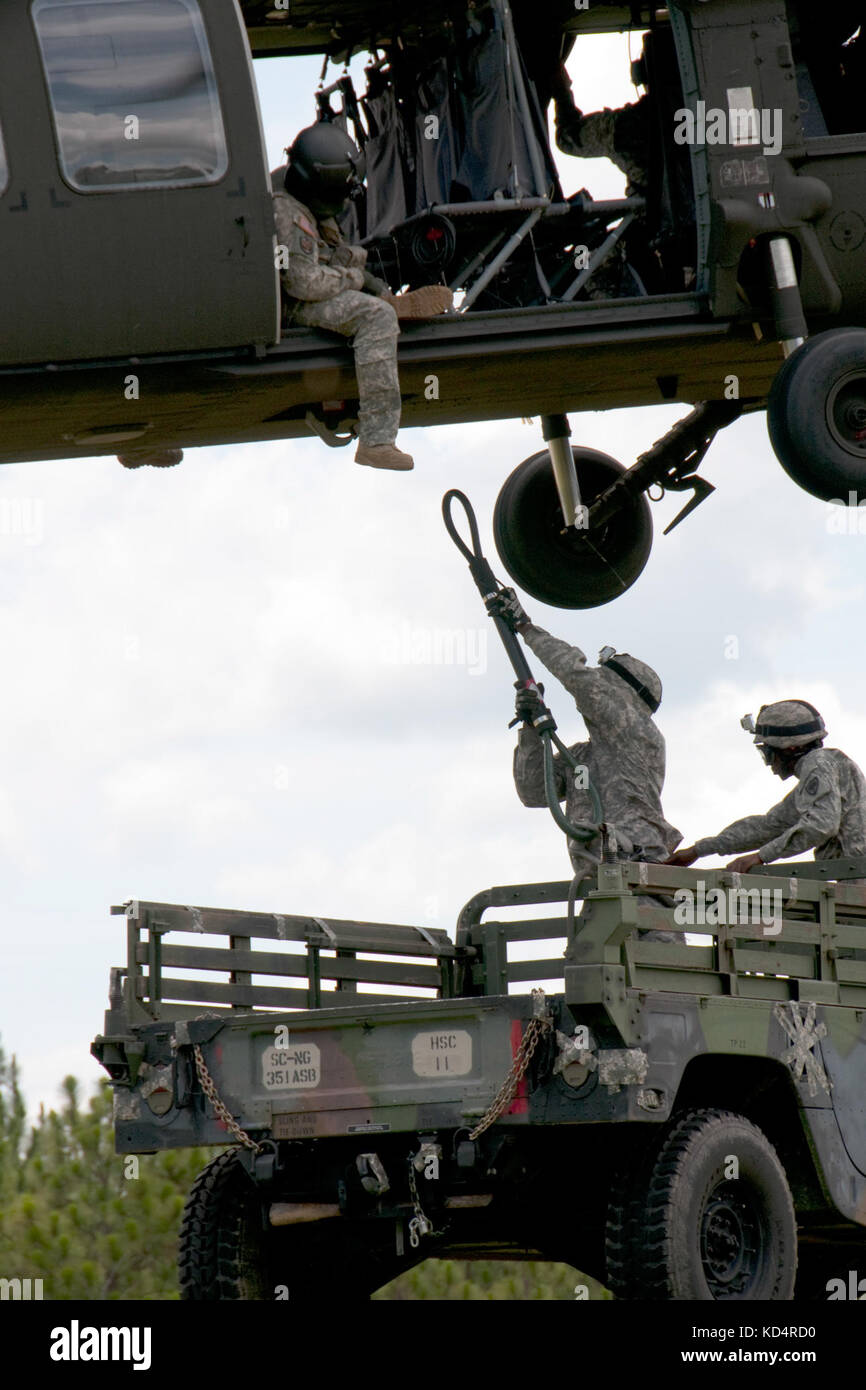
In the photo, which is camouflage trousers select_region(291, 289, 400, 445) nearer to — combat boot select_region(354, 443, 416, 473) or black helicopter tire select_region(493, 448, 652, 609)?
combat boot select_region(354, 443, 416, 473)

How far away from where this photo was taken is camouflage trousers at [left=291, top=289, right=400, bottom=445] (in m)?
9.32

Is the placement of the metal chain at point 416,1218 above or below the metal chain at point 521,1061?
below

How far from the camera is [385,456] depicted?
374 inches

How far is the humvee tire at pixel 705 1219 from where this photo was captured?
7.09 m

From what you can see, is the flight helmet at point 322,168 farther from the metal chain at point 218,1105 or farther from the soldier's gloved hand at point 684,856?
the metal chain at point 218,1105

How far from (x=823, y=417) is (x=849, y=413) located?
0.49 ft

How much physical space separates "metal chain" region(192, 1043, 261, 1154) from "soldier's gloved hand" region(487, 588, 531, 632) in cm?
225

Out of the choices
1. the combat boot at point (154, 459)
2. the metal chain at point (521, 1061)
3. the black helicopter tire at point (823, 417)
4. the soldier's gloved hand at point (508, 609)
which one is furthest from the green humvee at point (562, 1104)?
the combat boot at point (154, 459)

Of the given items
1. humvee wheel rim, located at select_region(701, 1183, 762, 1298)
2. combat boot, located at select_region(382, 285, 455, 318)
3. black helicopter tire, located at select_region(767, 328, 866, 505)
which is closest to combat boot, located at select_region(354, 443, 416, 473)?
combat boot, located at select_region(382, 285, 455, 318)

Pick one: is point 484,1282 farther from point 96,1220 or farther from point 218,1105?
point 218,1105

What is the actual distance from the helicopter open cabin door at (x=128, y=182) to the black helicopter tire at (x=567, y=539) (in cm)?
301

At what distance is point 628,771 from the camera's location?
8.83 m

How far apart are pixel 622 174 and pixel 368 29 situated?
1301 millimetres

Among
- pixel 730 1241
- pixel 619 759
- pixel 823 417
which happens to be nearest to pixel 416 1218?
pixel 730 1241
